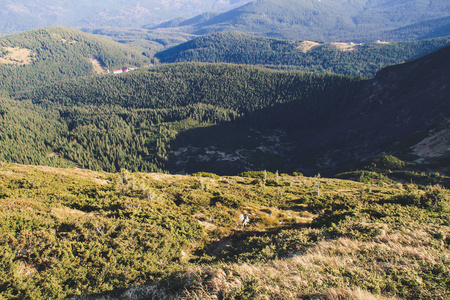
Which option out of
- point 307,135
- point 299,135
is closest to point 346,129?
point 307,135

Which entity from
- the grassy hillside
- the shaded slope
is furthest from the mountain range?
the grassy hillside

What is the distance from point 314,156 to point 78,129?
7107 inches

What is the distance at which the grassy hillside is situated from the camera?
33.1ft

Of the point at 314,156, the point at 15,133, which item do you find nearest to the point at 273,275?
the point at 314,156

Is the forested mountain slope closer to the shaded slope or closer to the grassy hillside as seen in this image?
the shaded slope

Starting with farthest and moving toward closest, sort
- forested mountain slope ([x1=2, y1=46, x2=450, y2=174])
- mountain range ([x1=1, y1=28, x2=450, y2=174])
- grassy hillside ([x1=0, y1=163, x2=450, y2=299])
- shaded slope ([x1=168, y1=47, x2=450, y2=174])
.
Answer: mountain range ([x1=1, y1=28, x2=450, y2=174])
forested mountain slope ([x1=2, y1=46, x2=450, y2=174])
shaded slope ([x1=168, y1=47, x2=450, y2=174])
grassy hillside ([x1=0, y1=163, x2=450, y2=299])

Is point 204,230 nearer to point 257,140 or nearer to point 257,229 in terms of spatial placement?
point 257,229

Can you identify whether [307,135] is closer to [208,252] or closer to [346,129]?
[346,129]

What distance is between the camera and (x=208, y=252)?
814 inches

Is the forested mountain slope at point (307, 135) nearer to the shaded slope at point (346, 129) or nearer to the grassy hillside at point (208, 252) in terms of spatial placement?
the shaded slope at point (346, 129)

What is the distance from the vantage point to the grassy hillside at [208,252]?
10.1m

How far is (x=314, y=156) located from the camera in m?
135

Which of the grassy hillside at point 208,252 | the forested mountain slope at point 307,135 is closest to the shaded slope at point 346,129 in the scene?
the forested mountain slope at point 307,135

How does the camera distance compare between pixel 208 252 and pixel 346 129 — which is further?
pixel 346 129
